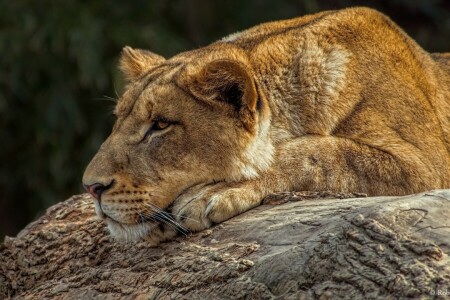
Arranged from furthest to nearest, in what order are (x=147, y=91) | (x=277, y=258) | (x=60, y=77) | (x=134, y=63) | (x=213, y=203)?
(x=60, y=77), (x=134, y=63), (x=147, y=91), (x=213, y=203), (x=277, y=258)

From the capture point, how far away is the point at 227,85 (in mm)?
5324

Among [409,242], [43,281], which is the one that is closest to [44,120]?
[43,281]

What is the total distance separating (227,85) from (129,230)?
737 mm

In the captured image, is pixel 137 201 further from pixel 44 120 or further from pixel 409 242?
pixel 44 120

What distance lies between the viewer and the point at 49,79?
13.6 m

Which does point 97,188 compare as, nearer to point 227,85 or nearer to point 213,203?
point 213,203

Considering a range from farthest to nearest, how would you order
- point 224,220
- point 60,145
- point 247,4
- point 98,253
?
point 247,4, point 60,145, point 98,253, point 224,220

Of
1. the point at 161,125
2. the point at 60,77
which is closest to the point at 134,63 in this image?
the point at 161,125

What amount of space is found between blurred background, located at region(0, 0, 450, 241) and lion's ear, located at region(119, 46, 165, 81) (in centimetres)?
664

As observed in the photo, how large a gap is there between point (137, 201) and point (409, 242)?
1.41m

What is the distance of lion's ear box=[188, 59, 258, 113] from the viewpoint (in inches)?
208

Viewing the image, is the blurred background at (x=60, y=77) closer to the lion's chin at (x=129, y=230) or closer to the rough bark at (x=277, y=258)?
the rough bark at (x=277, y=258)

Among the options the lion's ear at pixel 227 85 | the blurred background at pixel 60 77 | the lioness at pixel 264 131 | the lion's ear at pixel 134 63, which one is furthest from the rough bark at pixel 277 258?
the blurred background at pixel 60 77

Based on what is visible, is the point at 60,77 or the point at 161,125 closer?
the point at 161,125
